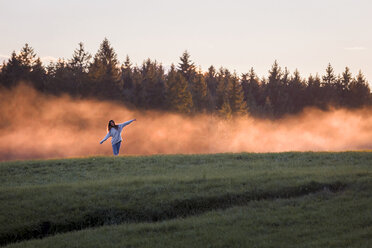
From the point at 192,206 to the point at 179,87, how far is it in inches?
2667

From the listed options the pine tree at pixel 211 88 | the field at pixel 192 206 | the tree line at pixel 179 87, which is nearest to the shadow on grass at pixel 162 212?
the field at pixel 192 206

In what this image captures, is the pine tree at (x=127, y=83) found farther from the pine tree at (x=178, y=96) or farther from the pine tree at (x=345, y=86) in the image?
the pine tree at (x=345, y=86)

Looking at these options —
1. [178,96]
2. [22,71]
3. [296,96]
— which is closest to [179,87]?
[178,96]

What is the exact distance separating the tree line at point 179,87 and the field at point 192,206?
57.7 meters

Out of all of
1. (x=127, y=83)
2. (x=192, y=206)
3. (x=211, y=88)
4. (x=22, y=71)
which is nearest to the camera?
(x=192, y=206)

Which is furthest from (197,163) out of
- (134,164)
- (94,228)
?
(94,228)

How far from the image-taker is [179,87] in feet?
265

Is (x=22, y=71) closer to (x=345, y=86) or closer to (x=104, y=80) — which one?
(x=104, y=80)

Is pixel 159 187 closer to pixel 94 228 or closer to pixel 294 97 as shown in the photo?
pixel 94 228

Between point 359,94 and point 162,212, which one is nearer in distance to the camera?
point 162,212

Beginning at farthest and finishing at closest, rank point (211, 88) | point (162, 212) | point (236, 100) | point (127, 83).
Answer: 1. point (211, 88)
2. point (127, 83)
3. point (236, 100)
4. point (162, 212)

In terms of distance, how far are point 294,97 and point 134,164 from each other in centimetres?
10138

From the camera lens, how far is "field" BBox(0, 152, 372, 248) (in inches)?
407

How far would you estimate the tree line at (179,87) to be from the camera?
249 feet
